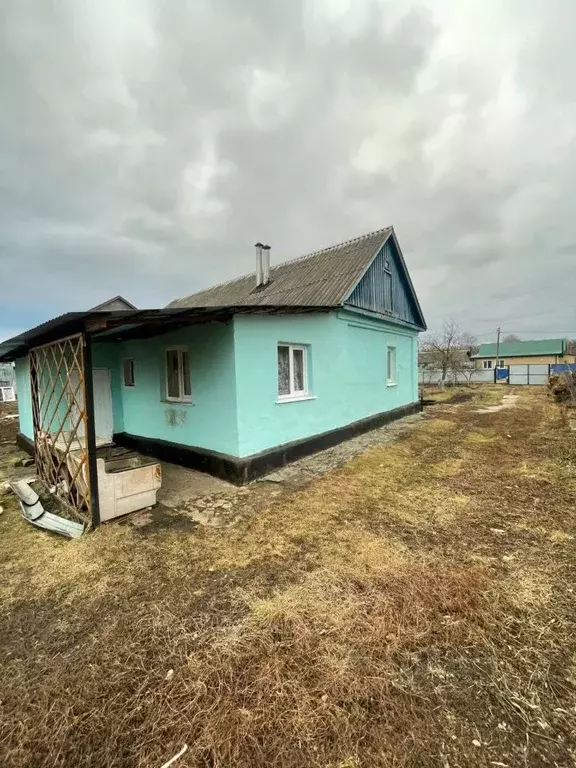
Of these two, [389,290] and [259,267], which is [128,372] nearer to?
[259,267]

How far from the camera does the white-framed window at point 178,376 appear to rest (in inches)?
281

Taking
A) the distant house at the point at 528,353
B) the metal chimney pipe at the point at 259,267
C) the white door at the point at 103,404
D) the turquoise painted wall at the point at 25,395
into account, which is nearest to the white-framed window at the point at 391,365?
the metal chimney pipe at the point at 259,267

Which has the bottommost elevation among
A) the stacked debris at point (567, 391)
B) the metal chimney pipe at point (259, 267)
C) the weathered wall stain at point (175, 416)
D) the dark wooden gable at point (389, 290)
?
the stacked debris at point (567, 391)

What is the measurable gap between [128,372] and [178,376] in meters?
2.35

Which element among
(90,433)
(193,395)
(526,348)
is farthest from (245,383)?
(526,348)

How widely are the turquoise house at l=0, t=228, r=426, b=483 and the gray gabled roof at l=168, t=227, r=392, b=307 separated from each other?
0.07 m

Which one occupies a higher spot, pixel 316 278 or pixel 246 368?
pixel 316 278

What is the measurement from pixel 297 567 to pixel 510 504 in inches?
133

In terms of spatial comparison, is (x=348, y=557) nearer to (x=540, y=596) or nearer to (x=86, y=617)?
(x=540, y=596)

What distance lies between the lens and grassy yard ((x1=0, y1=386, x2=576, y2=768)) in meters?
1.77

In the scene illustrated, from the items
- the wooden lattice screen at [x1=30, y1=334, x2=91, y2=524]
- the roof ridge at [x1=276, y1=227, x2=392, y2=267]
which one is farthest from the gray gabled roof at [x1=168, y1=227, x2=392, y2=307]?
A: the wooden lattice screen at [x1=30, y1=334, x2=91, y2=524]

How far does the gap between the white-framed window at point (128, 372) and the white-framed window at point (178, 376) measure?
1.55 m

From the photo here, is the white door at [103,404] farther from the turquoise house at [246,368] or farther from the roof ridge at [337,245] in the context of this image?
the roof ridge at [337,245]

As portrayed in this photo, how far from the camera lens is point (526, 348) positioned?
5069 centimetres
